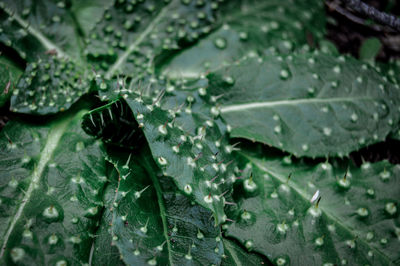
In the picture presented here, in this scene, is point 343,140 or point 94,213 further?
point 343,140

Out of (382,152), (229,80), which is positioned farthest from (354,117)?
(229,80)

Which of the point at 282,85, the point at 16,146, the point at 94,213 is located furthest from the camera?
the point at 282,85

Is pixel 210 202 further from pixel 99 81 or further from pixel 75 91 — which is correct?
pixel 75 91

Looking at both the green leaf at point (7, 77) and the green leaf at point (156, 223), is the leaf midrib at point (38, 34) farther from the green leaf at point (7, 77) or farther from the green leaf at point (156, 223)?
the green leaf at point (156, 223)

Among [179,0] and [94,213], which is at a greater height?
[179,0]

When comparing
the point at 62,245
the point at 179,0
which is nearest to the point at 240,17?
the point at 179,0

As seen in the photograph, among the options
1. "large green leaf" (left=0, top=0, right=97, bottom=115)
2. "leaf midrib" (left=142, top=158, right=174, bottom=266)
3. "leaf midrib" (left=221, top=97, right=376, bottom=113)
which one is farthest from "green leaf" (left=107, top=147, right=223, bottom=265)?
"leaf midrib" (left=221, top=97, right=376, bottom=113)

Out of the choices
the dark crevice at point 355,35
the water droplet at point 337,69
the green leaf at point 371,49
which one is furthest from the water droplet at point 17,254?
the dark crevice at point 355,35

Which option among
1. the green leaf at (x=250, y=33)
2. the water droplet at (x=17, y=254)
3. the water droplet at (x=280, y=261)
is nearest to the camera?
the water droplet at (x=17, y=254)

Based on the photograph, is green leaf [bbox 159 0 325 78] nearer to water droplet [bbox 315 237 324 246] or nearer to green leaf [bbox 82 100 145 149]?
green leaf [bbox 82 100 145 149]

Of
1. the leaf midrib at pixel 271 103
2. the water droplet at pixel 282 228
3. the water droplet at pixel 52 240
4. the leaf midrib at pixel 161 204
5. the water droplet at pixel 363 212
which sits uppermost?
the leaf midrib at pixel 271 103
